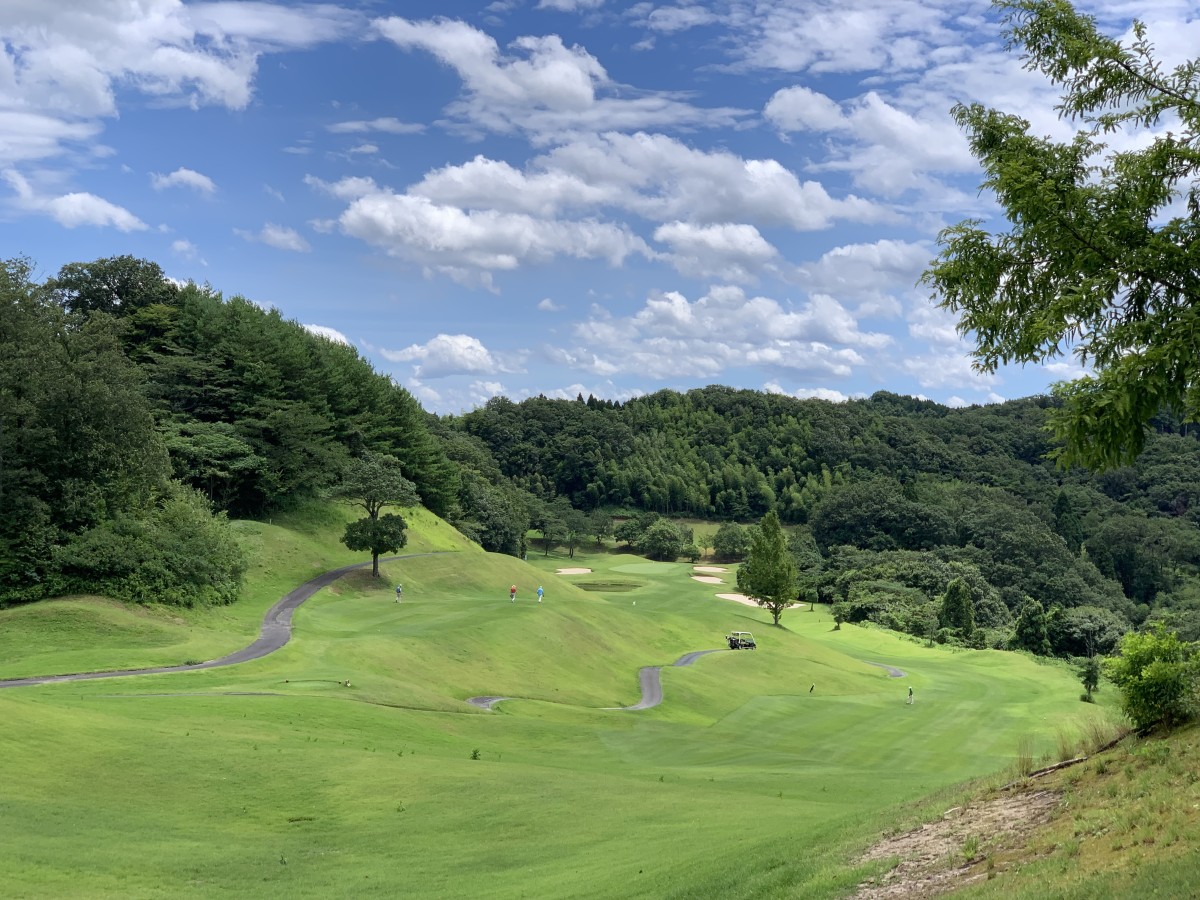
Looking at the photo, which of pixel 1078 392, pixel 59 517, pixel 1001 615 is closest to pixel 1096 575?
pixel 1001 615

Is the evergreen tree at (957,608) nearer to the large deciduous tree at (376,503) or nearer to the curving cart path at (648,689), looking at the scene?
the curving cart path at (648,689)

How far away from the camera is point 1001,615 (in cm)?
11756

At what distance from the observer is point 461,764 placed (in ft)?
84.4

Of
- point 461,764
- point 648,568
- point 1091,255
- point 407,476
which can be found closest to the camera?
point 1091,255

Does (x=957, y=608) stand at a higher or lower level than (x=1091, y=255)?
lower

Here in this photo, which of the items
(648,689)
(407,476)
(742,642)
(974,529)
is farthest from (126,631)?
(974,529)

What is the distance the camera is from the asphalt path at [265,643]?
107 feet

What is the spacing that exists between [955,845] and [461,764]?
1669 centimetres

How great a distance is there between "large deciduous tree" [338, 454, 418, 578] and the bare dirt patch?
5608 cm

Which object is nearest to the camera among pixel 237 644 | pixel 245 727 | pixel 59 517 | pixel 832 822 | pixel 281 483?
pixel 832 822

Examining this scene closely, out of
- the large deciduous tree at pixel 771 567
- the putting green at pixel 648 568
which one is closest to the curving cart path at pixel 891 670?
the large deciduous tree at pixel 771 567

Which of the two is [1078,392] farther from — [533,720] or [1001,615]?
[1001,615]

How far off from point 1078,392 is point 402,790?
1865cm

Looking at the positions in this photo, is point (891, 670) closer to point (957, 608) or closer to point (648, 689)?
point (957, 608)
